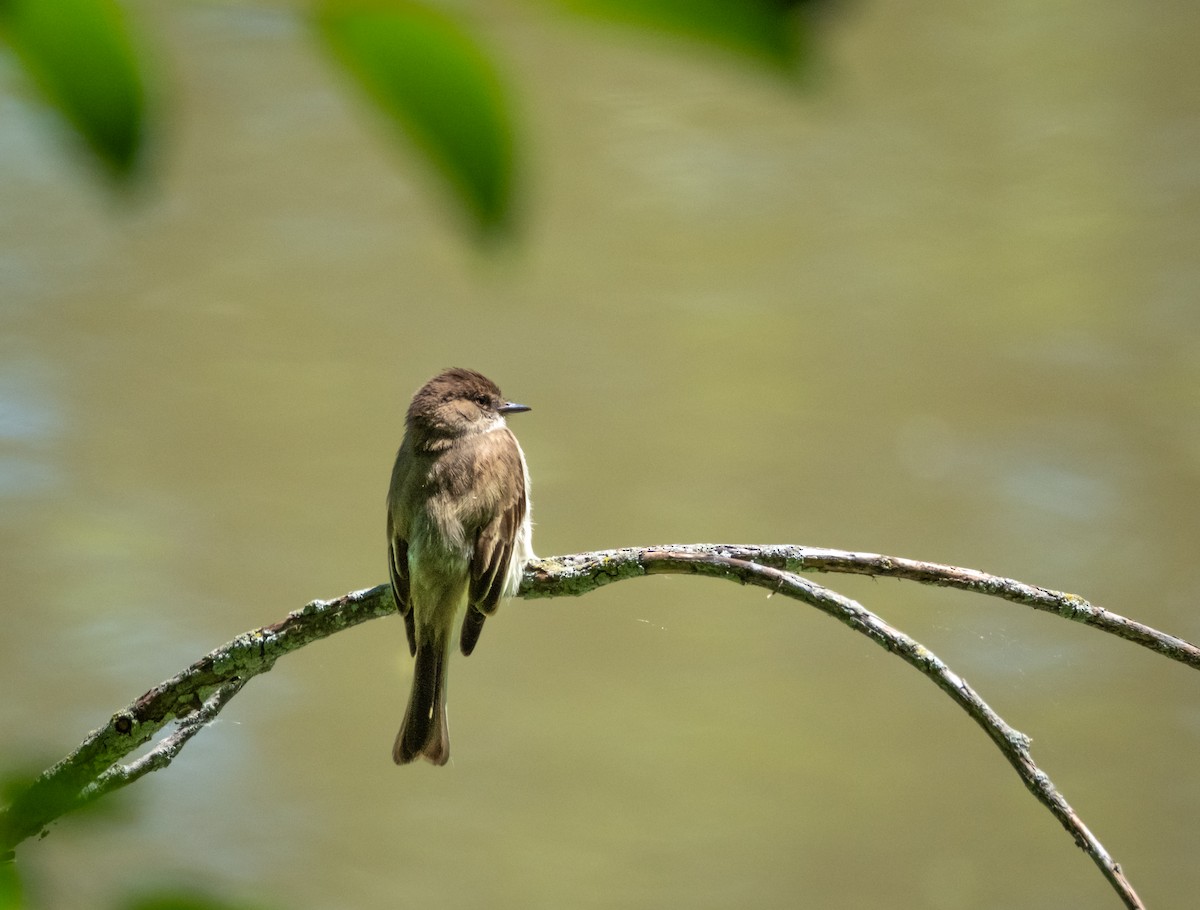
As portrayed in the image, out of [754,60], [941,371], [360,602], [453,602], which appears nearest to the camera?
[754,60]

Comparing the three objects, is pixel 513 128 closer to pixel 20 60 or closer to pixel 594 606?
pixel 20 60

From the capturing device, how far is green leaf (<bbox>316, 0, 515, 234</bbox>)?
45 cm

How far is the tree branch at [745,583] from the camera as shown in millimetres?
2506

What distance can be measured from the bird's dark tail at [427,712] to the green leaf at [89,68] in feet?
11.5

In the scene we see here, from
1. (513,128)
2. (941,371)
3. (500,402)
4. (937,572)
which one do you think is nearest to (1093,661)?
(941,371)

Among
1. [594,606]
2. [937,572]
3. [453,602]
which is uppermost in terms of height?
[937,572]

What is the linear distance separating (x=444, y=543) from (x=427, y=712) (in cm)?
56

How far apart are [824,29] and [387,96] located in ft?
0.48

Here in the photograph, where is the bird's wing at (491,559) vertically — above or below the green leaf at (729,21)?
below

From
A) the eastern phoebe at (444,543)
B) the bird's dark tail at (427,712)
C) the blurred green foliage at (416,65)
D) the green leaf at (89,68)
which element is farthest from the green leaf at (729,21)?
the bird's dark tail at (427,712)

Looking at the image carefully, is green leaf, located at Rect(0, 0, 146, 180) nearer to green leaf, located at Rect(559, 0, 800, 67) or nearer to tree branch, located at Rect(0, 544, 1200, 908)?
green leaf, located at Rect(559, 0, 800, 67)

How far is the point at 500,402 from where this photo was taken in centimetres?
466

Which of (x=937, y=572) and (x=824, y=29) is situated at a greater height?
(x=824, y=29)

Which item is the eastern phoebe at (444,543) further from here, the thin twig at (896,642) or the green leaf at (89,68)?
the green leaf at (89,68)
